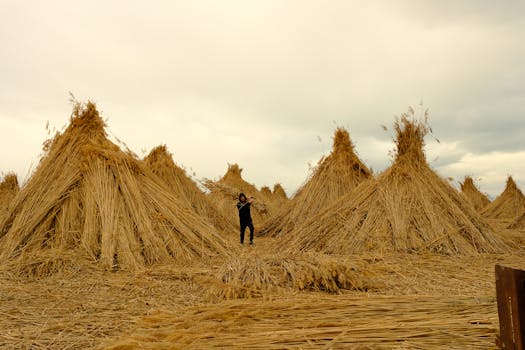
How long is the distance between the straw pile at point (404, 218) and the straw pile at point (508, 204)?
37.6ft

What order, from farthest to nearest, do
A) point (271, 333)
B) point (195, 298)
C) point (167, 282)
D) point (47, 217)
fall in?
point (47, 217) → point (167, 282) → point (195, 298) → point (271, 333)

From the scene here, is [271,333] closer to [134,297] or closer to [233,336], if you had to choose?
[233,336]

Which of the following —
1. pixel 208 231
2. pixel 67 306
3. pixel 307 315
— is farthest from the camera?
pixel 208 231

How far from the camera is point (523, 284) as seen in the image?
1.70 m

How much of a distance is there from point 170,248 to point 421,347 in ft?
16.7

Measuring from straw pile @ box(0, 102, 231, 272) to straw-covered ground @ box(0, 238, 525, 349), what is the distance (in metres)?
0.69

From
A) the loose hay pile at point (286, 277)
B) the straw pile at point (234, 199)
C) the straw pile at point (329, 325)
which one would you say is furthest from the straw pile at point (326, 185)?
the straw pile at point (329, 325)

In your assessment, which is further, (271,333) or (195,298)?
(195,298)

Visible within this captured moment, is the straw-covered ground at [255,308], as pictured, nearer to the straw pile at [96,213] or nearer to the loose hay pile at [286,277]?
the loose hay pile at [286,277]

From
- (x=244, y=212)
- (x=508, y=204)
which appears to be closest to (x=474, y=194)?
(x=508, y=204)

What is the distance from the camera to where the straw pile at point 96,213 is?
21.1ft

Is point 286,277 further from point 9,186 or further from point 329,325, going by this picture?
point 9,186

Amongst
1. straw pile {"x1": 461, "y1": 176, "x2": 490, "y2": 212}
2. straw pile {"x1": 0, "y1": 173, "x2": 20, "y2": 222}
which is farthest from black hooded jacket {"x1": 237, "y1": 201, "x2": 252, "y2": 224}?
straw pile {"x1": 461, "y1": 176, "x2": 490, "y2": 212}

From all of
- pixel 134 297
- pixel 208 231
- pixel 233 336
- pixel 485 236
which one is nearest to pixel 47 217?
pixel 208 231
